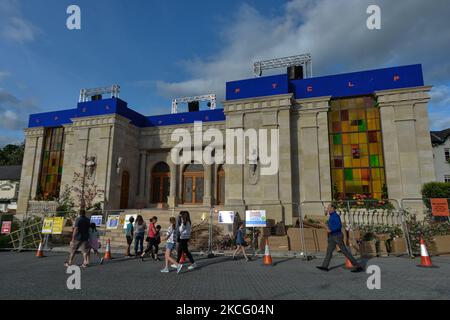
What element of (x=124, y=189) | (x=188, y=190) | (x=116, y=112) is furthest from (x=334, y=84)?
(x=124, y=189)

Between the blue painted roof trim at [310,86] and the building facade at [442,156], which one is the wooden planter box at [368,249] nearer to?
the blue painted roof trim at [310,86]

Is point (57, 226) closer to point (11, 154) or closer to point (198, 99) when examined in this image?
point (198, 99)

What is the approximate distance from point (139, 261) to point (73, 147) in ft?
54.9

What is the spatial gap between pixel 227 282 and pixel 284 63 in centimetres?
1981

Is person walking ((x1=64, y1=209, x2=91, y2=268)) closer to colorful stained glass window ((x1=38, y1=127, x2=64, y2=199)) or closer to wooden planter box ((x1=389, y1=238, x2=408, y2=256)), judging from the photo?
wooden planter box ((x1=389, y1=238, x2=408, y2=256))

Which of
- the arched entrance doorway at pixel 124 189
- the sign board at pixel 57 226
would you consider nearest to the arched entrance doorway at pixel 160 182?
the arched entrance doorway at pixel 124 189

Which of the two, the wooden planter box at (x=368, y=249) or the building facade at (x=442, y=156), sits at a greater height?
the building facade at (x=442, y=156)

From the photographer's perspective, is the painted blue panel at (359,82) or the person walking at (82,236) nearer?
the person walking at (82,236)

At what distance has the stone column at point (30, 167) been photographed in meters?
25.0

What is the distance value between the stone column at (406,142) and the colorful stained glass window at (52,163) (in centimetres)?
2523

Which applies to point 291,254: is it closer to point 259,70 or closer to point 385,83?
point 385,83

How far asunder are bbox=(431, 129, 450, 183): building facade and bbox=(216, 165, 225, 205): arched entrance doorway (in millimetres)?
28188
